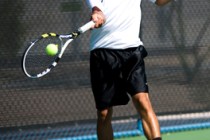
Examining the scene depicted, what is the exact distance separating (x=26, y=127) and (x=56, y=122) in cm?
29

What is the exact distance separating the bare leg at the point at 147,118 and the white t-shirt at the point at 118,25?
405 millimetres

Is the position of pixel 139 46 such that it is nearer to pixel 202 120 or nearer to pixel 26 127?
pixel 26 127

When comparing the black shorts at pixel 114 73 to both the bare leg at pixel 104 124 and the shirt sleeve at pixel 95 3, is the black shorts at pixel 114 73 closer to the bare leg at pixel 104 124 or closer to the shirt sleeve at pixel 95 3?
the bare leg at pixel 104 124

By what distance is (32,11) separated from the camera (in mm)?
5164

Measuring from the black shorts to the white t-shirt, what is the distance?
62mm

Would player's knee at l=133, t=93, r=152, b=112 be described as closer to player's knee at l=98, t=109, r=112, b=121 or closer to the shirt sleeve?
player's knee at l=98, t=109, r=112, b=121

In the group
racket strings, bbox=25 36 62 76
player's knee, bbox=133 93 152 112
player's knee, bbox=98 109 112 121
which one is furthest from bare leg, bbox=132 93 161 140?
racket strings, bbox=25 36 62 76

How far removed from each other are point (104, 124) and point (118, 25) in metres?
0.77

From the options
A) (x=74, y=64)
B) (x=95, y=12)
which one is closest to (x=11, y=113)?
(x=74, y=64)

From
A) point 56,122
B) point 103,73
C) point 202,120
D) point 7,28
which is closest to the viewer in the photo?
point 103,73

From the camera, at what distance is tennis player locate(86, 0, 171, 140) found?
400 centimetres

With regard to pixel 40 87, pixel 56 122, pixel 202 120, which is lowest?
pixel 202 120

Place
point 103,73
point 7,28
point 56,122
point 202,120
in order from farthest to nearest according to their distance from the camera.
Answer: point 202,120, point 56,122, point 7,28, point 103,73

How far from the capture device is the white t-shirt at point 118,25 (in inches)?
158
